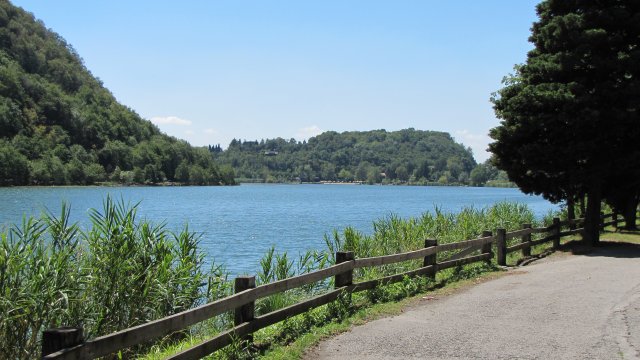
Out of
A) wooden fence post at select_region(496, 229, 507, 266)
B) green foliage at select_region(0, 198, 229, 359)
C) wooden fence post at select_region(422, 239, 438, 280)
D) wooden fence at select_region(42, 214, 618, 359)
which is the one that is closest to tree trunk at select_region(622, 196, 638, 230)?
wooden fence post at select_region(496, 229, 507, 266)

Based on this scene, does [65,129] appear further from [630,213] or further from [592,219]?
[592,219]

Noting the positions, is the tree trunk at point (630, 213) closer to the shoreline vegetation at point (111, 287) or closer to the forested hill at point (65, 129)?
the shoreline vegetation at point (111, 287)

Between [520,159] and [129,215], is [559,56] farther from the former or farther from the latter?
[129,215]

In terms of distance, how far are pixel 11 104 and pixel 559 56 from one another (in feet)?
449

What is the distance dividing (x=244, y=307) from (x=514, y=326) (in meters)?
4.49

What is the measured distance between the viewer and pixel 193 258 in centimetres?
1143

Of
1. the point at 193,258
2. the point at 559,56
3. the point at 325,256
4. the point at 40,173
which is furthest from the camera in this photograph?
the point at 40,173

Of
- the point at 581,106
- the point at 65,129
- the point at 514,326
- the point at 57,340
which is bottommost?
the point at 514,326

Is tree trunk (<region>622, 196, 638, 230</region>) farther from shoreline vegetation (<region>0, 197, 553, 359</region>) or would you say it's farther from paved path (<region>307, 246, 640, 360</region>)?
shoreline vegetation (<region>0, 197, 553, 359</region>)

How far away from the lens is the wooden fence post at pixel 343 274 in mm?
10405

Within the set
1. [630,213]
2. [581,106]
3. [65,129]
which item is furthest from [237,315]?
[65,129]

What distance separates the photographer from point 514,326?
9.55m

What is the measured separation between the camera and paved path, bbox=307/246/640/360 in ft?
26.4

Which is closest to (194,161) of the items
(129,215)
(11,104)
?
(11,104)
